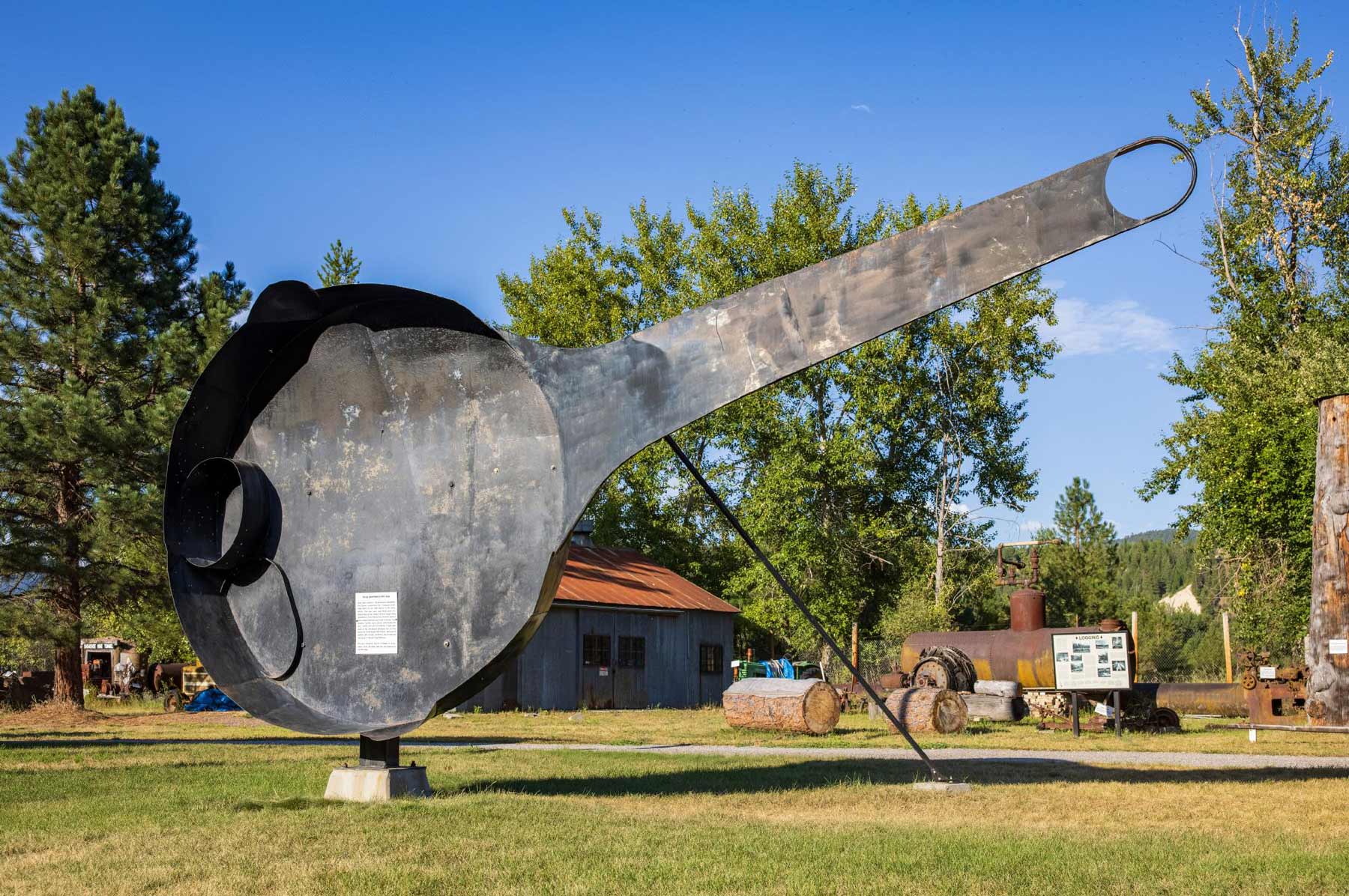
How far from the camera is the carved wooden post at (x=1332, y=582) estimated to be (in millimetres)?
18875

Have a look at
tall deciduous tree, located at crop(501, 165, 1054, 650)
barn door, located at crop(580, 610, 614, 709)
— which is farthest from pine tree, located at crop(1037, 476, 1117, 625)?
barn door, located at crop(580, 610, 614, 709)

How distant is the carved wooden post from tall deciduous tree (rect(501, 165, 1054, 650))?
58.8 feet

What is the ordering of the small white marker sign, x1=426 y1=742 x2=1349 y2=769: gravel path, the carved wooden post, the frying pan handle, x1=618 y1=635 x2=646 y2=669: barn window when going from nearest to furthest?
the frying pan handle < the small white marker sign < x1=426 y1=742 x2=1349 y2=769: gravel path < the carved wooden post < x1=618 y1=635 x2=646 y2=669: barn window

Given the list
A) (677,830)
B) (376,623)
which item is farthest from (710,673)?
(677,830)

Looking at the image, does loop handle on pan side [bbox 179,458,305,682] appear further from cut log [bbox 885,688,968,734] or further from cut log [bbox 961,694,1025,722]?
cut log [bbox 961,694,1025,722]

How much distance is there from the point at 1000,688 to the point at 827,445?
15.8 meters

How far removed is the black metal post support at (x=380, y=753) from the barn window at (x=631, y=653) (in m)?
22.1

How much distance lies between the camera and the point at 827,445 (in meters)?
37.4

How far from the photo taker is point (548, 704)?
93.7ft

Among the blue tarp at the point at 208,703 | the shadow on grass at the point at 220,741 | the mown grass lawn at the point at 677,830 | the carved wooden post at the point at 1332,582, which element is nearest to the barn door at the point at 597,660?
the blue tarp at the point at 208,703

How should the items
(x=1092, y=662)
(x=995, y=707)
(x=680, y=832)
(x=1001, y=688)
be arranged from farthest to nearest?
1. (x=1001, y=688)
2. (x=995, y=707)
3. (x=1092, y=662)
4. (x=680, y=832)

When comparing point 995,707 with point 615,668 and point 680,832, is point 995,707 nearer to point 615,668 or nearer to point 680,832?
point 615,668

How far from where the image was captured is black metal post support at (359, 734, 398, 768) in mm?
8984

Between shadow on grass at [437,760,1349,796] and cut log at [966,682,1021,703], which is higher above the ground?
shadow on grass at [437,760,1349,796]
